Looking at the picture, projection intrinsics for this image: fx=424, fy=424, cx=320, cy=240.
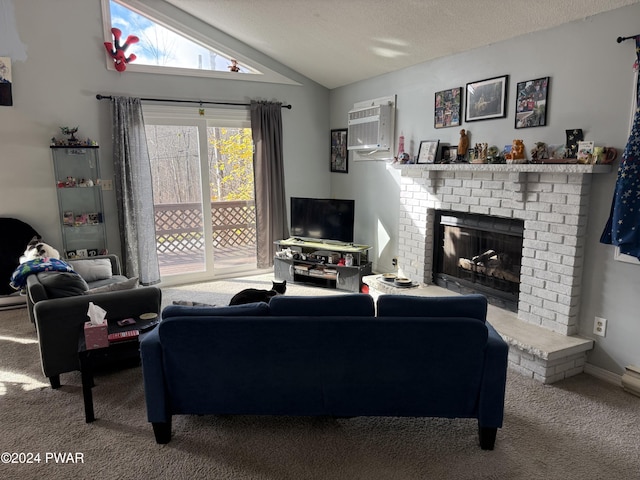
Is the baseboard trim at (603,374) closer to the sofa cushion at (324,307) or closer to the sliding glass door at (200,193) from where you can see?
the sofa cushion at (324,307)

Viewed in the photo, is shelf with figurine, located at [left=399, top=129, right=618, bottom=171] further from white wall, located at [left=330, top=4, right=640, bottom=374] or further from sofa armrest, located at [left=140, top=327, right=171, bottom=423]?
sofa armrest, located at [left=140, top=327, right=171, bottom=423]

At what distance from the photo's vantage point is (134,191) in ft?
15.9

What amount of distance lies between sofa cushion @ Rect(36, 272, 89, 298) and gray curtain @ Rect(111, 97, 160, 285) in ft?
6.30

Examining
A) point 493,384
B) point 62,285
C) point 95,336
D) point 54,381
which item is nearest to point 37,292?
point 62,285

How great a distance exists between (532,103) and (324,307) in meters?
→ 2.42

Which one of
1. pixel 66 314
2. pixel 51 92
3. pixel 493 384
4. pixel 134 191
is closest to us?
pixel 493 384

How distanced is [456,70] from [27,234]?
4.67 meters

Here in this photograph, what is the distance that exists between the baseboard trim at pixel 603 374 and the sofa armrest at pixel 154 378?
2922 millimetres

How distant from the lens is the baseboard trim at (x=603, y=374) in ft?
9.67

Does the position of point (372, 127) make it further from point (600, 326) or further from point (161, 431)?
point (161, 431)

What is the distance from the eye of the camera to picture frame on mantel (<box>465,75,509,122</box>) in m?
3.59

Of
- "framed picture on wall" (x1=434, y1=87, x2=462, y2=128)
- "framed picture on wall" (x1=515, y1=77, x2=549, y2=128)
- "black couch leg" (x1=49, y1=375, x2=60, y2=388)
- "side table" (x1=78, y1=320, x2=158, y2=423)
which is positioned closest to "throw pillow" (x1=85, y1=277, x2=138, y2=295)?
"side table" (x1=78, y1=320, x2=158, y2=423)

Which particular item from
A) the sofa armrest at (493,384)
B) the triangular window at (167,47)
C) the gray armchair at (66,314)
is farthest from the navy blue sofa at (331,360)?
the triangular window at (167,47)

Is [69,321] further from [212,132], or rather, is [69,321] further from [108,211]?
[212,132]
